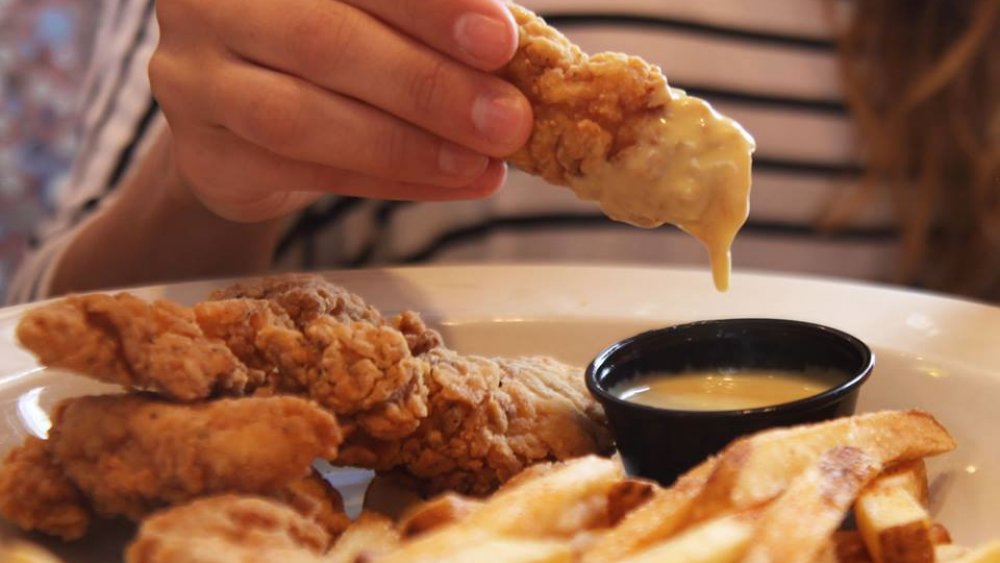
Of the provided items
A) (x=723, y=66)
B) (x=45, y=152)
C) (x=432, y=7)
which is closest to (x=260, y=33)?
(x=432, y=7)

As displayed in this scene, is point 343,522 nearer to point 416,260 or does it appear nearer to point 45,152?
point 416,260

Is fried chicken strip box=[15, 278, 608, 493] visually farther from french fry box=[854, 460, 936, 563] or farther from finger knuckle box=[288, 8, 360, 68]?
french fry box=[854, 460, 936, 563]

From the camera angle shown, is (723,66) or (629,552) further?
(723,66)

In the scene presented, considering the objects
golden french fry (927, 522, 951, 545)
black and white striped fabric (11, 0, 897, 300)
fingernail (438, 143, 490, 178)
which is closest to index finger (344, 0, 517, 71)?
fingernail (438, 143, 490, 178)

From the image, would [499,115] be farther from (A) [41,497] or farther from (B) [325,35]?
(A) [41,497]

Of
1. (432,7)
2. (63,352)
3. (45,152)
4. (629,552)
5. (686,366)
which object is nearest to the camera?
(629,552)

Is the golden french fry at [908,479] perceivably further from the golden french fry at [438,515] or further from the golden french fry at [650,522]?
the golden french fry at [438,515]

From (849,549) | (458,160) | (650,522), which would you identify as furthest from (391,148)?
(849,549)
